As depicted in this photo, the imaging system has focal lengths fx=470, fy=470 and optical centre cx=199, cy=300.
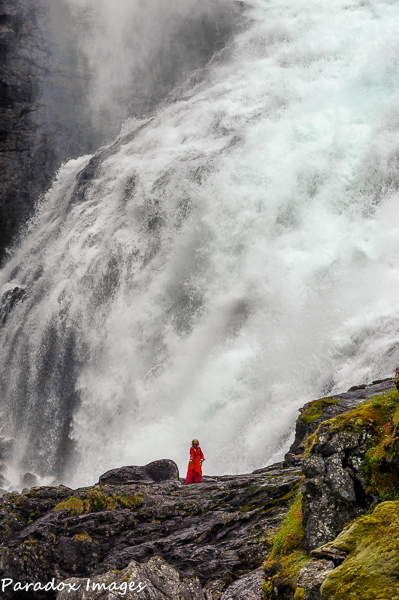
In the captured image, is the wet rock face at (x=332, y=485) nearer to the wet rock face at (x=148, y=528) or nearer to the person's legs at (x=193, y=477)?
the wet rock face at (x=148, y=528)

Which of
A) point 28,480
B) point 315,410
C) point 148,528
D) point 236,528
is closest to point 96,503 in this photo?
point 148,528

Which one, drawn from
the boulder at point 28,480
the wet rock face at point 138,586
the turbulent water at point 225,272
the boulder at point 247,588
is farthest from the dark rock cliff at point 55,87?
the boulder at point 247,588

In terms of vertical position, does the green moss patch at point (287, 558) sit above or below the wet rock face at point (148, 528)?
below

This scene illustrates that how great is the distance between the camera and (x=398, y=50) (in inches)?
1193

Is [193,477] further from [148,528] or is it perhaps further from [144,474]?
[148,528]

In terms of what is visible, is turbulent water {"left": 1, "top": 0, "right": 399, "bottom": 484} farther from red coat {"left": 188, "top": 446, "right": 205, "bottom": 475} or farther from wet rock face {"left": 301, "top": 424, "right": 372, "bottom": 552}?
wet rock face {"left": 301, "top": 424, "right": 372, "bottom": 552}

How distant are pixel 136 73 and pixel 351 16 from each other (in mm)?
19282

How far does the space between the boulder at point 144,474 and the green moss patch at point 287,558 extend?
716 cm

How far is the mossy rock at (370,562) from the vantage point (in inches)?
156

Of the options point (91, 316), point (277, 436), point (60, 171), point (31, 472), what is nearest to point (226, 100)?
point (60, 171)

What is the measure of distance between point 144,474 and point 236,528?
16.2 ft

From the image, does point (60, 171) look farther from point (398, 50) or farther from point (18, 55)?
point (398, 50)

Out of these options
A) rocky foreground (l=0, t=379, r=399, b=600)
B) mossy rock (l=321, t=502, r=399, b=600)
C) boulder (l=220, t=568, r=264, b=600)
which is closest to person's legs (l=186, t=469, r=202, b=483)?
rocky foreground (l=0, t=379, r=399, b=600)

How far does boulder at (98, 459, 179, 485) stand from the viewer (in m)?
13.7
